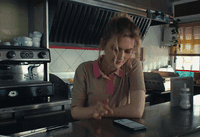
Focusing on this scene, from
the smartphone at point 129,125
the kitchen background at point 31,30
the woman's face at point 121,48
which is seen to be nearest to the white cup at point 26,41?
the kitchen background at point 31,30

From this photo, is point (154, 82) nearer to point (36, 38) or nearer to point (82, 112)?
point (36, 38)

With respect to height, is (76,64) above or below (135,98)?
above

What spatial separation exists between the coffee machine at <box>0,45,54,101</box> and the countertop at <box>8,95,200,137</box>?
119 cm

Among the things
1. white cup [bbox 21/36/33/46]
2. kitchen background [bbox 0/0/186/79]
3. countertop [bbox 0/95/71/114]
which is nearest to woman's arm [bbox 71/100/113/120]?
countertop [bbox 0/95/71/114]

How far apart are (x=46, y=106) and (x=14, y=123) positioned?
1.26ft

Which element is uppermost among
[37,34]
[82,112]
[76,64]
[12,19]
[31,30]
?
[12,19]

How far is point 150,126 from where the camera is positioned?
45.3 inches

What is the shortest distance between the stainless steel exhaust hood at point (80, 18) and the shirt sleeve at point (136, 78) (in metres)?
1.47

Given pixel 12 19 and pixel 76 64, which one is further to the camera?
pixel 76 64

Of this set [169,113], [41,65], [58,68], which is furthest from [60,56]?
[169,113]

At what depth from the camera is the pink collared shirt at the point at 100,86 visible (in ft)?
4.63

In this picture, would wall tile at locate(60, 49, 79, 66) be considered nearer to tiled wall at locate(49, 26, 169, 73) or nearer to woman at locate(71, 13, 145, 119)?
tiled wall at locate(49, 26, 169, 73)

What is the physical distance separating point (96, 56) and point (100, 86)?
216 centimetres

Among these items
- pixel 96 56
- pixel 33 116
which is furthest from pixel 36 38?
pixel 96 56
